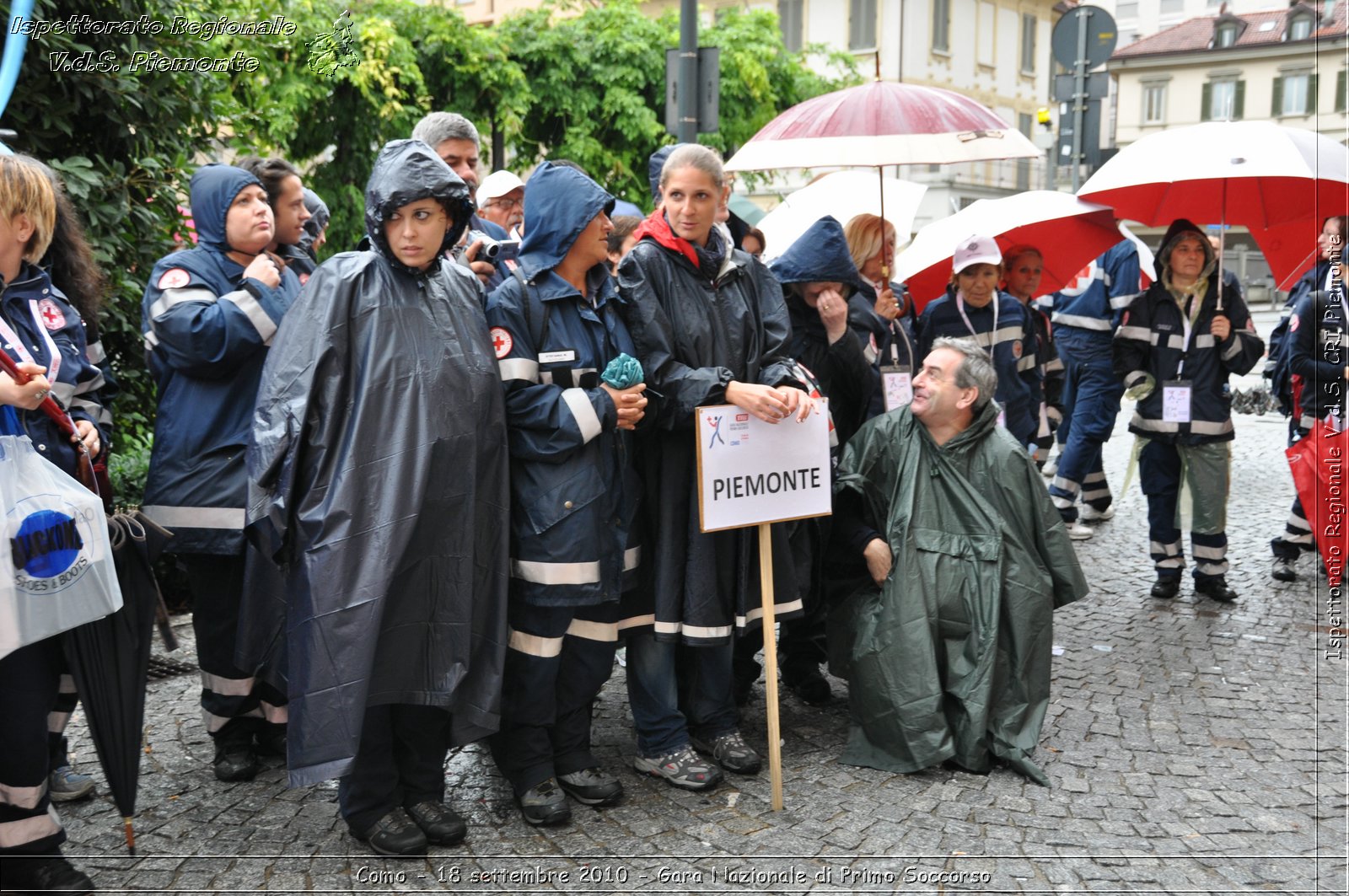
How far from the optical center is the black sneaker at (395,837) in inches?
144

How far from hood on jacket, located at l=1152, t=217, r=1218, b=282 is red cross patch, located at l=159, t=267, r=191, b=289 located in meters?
5.31

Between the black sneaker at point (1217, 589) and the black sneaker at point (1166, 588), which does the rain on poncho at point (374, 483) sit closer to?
the black sneaker at point (1166, 588)

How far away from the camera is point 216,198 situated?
4.14 metres

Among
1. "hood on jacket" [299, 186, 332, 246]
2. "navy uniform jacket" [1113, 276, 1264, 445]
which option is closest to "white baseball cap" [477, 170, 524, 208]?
"hood on jacket" [299, 186, 332, 246]

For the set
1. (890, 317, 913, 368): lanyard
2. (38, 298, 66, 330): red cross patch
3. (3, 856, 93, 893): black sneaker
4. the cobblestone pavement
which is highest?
(38, 298, 66, 330): red cross patch

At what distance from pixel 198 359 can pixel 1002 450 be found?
297 cm

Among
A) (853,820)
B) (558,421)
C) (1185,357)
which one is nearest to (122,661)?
(558,421)

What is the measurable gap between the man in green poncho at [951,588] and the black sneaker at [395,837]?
165 centimetres

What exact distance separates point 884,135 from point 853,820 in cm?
310

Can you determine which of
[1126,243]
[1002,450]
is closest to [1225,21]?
[1126,243]

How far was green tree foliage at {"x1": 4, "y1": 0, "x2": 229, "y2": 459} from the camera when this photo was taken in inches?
201

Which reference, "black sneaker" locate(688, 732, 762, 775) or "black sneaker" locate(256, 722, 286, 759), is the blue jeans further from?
"black sneaker" locate(256, 722, 286, 759)

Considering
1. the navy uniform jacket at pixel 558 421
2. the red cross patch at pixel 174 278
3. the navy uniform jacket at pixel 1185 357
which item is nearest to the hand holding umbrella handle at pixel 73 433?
the red cross patch at pixel 174 278

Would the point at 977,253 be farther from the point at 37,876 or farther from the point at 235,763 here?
the point at 37,876
